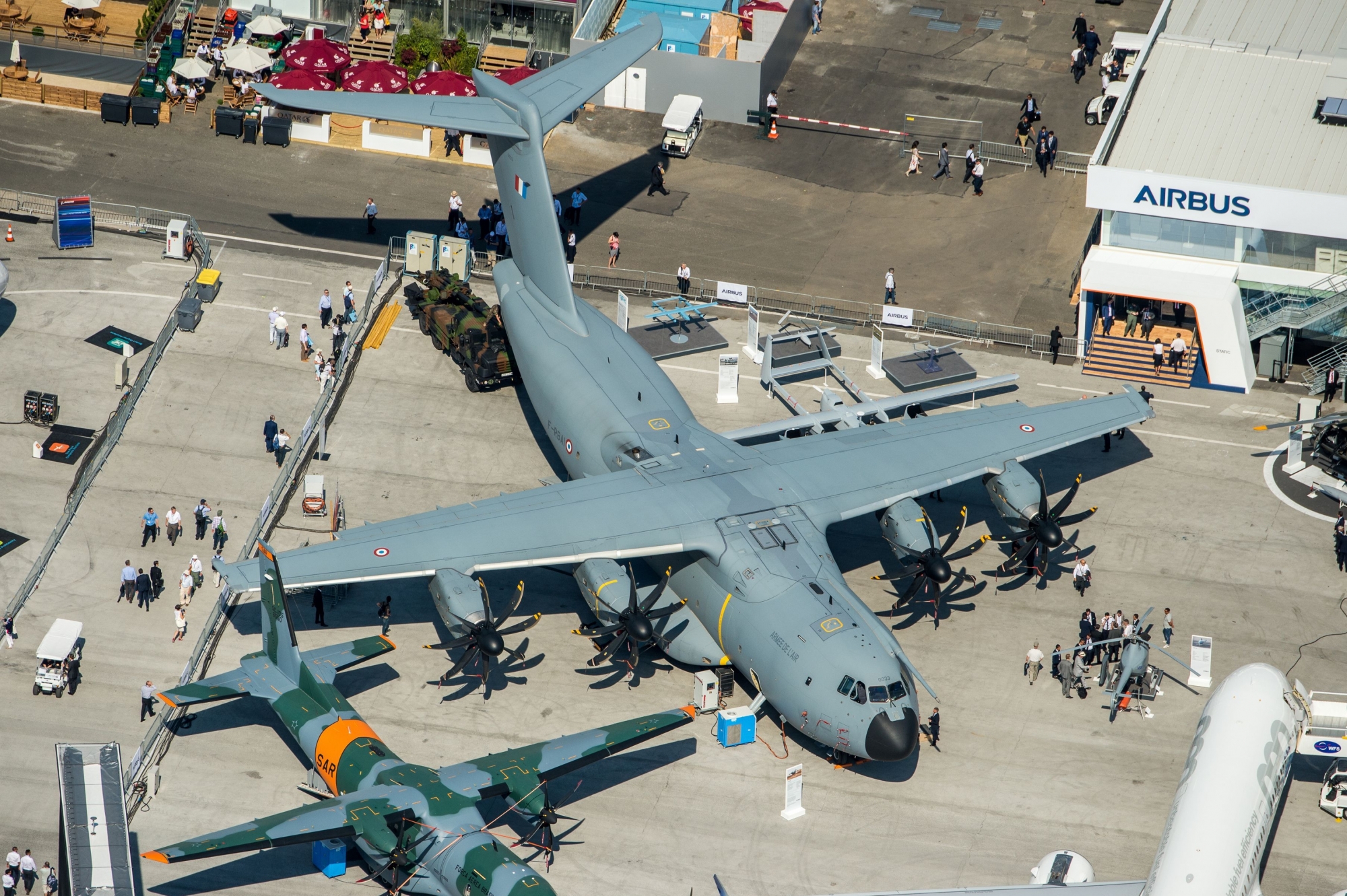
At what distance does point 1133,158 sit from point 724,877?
3935cm

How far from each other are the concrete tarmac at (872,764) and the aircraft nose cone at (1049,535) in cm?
372

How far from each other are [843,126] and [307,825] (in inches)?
2165

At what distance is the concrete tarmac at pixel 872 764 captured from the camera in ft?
151

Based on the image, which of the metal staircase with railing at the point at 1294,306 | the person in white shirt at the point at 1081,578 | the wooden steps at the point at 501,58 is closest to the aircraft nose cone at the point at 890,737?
the person in white shirt at the point at 1081,578

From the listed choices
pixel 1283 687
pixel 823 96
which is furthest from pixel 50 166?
pixel 1283 687

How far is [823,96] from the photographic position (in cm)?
8869

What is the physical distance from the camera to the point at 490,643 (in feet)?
155

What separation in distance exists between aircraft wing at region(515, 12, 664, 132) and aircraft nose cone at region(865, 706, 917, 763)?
28.1 m

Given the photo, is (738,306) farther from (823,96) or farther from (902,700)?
(902,700)

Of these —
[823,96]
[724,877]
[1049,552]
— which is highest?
[823,96]

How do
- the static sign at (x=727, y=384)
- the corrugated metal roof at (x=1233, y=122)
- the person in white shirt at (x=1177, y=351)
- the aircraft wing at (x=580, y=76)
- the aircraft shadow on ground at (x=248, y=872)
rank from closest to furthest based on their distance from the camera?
1. the aircraft shadow on ground at (x=248, y=872)
2. the aircraft wing at (x=580, y=76)
3. the static sign at (x=727, y=384)
4. the person in white shirt at (x=1177, y=351)
5. the corrugated metal roof at (x=1233, y=122)

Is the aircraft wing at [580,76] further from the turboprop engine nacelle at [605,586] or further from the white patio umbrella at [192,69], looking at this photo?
the white patio umbrella at [192,69]

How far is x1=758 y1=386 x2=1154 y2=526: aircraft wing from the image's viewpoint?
175 feet

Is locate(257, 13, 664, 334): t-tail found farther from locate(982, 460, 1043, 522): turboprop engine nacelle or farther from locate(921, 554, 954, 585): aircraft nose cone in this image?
locate(921, 554, 954, 585): aircraft nose cone
